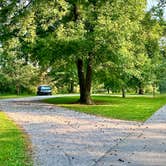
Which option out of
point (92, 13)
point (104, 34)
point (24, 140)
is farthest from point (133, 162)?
point (92, 13)

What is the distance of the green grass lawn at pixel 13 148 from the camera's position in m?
9.05

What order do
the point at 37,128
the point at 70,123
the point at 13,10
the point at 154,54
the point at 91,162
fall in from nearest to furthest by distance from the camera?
the point at 91,162 < the point at 37,128 < the point at 70,123 < the point at 13,10 < the point at 154,54

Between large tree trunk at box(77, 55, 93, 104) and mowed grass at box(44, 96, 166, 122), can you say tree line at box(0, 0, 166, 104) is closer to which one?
large tree trunk at box(77, 55, 93, 104)

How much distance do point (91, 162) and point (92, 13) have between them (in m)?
20.5

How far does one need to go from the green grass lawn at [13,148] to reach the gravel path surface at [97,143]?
0.24 meters

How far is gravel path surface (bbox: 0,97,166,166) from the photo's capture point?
9258 mm

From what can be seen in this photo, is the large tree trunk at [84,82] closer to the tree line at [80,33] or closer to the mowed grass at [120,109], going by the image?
the tree line at [80,33]

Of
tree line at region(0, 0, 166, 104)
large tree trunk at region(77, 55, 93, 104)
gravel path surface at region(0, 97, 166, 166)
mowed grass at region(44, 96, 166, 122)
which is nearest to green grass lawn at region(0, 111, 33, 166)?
gravel path surface at region(0, 97, 166, 166)

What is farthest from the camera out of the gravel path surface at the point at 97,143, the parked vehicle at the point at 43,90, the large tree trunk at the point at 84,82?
the parked vehicle at the point at 43,90

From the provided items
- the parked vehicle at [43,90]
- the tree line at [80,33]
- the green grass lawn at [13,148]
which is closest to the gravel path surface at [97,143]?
the green grass lawn at [13,148]

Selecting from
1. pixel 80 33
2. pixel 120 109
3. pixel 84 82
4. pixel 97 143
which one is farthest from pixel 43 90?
pixel 97 143

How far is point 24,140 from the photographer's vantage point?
40.4 ft

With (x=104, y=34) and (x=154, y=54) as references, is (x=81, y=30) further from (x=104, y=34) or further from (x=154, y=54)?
(x=154, y=54)

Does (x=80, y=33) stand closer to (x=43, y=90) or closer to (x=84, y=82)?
(x=84, y=82)
